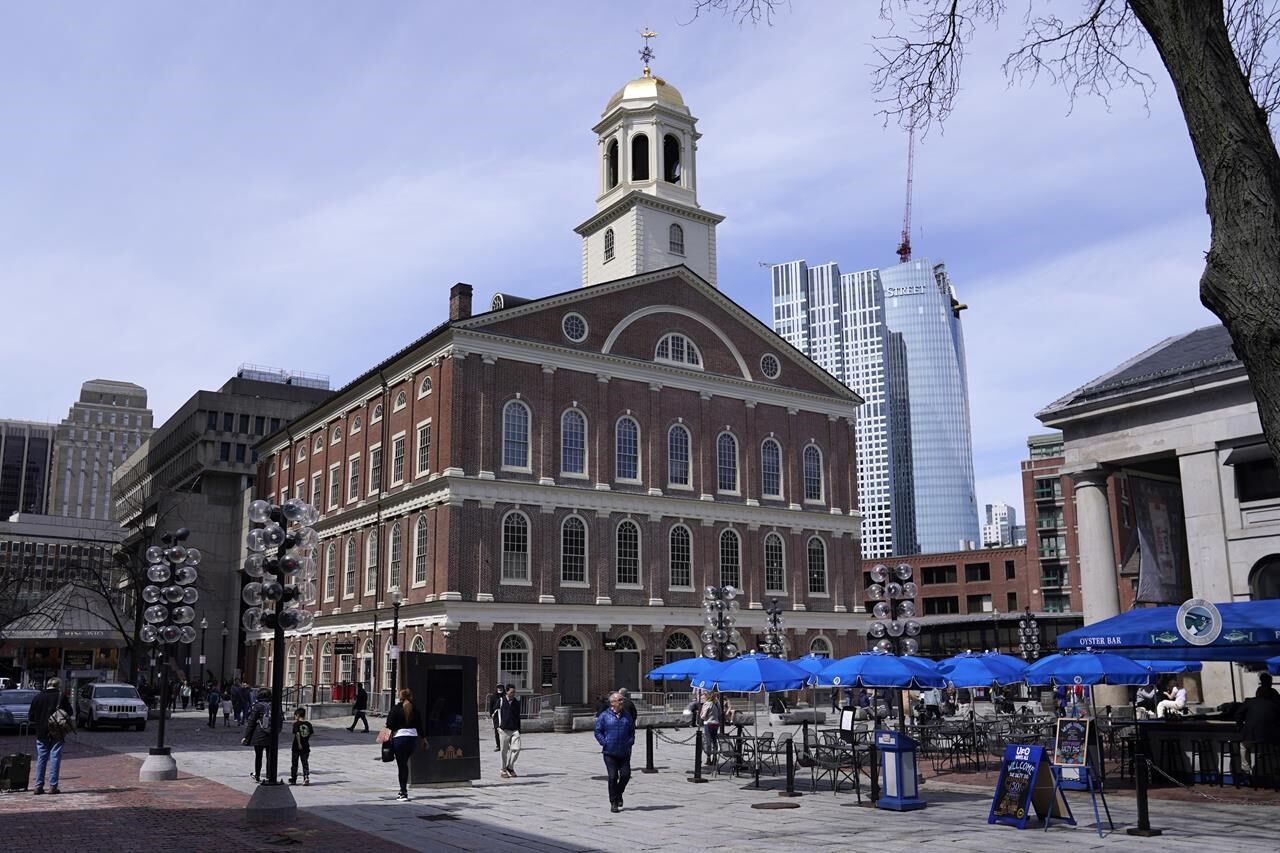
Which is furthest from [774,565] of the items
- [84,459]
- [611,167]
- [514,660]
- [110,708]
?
[84,459]

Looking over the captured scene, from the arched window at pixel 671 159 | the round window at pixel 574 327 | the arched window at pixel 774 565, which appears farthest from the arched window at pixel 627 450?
the arched window at pixel 671 159

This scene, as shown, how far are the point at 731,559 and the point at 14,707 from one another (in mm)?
29777

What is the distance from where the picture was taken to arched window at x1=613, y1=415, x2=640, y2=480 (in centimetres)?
5081

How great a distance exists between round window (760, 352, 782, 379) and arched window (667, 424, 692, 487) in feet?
19.8

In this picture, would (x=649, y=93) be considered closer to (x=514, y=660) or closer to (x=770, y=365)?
(x=770, y=365)

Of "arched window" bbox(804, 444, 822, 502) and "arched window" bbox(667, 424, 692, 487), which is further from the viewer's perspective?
"arched window" bbox(804, 444, 822, 502)

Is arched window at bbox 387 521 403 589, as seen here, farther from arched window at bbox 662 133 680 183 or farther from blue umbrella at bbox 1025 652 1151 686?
blue umbrella at bbox 1025 652 1151 686

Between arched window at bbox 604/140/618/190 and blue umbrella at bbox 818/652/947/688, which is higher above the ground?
arched window at bbox 604/140/618/190

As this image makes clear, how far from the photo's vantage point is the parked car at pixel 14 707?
36.7 meters

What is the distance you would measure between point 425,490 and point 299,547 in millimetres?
28379

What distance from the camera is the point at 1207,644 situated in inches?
682

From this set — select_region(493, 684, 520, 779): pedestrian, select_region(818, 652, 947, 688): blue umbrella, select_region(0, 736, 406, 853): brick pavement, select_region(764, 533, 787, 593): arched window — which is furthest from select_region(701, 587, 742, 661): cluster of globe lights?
select_region(764, 533, 787, 593): arched window

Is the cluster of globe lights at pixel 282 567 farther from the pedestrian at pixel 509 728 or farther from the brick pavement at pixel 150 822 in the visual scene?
the pedestrian at pixel 509 728

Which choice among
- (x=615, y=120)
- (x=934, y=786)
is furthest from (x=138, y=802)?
(x=615, y=120)
